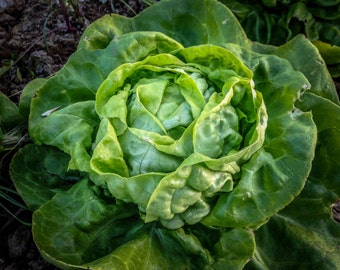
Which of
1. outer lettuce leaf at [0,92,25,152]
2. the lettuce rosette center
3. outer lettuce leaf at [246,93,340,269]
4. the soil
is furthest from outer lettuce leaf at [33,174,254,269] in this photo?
the soil

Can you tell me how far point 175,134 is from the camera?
213cm

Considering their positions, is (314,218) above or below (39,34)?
below

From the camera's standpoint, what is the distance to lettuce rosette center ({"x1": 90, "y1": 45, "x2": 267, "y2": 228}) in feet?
6.75

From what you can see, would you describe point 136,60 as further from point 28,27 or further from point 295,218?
point 28,27

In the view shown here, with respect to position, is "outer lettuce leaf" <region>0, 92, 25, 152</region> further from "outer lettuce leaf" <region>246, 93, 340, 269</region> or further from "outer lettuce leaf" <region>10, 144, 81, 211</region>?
"outer lettuce leaf" <region>246, 93, 340, 269</region>

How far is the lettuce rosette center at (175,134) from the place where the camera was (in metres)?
2.06

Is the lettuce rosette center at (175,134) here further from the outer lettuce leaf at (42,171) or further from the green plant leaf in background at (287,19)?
the green plant leaf in background at (287,19)

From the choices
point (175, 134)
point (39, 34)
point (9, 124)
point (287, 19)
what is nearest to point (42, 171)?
point (9, 124)

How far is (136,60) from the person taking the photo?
7.98ft

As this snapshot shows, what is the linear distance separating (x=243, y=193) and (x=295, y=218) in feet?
1.47

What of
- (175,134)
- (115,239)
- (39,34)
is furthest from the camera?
(39,34)

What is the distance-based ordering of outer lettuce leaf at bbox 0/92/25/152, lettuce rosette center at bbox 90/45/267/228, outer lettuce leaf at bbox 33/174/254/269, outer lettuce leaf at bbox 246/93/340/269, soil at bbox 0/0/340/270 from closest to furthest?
lettuce rosette center at bbox 90/45/267/228 < outer lettuce leaf at bbox 33/174/254/269 < outer lettuce leaf at bbox 246/93/340/269 < outer lettuce leaf at bbox 0/92/25/152 < soil at bbox 0/0/340/270

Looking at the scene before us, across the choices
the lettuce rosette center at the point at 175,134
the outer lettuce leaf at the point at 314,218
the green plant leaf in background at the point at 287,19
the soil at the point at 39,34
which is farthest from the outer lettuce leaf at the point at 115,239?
the green plant leaf in background at the point at 287,19

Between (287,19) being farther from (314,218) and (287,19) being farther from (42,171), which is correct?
(42,171)
